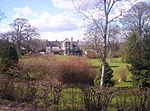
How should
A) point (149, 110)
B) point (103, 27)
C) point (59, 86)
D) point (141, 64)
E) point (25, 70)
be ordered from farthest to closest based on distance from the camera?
→ 1. point (25, 70)
2. point (141, 64)
3. point (103, 27)
4. point (59, 86)
5. point (149, 110)

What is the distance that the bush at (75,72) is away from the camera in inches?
794

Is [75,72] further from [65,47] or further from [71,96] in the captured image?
[65,47]

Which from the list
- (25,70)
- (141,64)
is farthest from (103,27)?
(25,70)

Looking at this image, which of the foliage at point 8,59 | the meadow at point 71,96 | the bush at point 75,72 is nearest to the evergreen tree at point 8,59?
the foliage at point 8,59

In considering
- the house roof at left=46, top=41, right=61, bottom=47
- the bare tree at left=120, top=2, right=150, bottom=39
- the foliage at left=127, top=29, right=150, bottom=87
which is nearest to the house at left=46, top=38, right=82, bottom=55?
the house roof at left=46, top=41, right=61, bottom=47

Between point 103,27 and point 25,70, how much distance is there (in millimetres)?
7020

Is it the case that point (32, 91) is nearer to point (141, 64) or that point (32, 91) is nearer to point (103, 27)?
point (103, 27)

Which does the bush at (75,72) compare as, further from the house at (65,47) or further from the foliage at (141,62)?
the house at (65,47)

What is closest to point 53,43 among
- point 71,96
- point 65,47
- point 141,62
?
point 65,47

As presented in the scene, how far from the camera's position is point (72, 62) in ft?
68.3

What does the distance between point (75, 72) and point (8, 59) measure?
4580mm

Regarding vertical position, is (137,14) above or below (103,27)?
above

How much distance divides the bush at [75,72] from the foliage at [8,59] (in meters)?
3.03

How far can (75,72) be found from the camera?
20.5 metres
